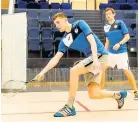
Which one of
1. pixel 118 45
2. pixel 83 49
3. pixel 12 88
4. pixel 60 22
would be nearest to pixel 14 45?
pixel 12 88

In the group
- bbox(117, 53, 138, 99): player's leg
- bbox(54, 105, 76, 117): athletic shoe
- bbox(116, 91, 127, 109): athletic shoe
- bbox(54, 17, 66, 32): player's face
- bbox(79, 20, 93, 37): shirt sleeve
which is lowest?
bbox(54, 105, 76, 117): athletic shoe

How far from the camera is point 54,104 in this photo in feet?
14.1

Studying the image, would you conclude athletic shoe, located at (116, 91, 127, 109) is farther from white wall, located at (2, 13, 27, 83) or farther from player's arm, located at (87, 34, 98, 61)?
white wall, located at (2, 13, 27, 83)

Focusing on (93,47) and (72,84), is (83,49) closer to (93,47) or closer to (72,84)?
(93,47)

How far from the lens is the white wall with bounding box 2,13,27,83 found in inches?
235

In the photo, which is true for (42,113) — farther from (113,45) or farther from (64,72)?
(64,72)

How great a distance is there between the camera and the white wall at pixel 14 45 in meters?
5.97

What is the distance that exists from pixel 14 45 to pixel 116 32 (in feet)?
6.60

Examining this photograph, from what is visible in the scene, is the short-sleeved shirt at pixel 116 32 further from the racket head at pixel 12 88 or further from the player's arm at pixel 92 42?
the racket head at pixel 12 88

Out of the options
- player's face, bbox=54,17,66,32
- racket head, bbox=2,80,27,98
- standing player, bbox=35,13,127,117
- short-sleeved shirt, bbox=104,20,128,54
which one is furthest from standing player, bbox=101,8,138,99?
racket head, bbox=2,80,27,98

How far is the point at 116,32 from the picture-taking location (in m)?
4.75

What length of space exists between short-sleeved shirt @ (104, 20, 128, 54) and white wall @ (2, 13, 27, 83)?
178 cm

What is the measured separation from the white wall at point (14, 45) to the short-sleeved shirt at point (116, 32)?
1775 millimetres

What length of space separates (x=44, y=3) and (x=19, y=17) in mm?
4995
